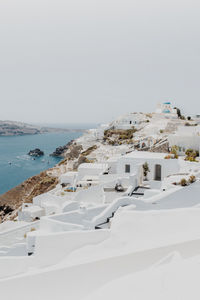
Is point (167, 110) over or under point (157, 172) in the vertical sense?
over

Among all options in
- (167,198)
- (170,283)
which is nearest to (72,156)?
(167,198)

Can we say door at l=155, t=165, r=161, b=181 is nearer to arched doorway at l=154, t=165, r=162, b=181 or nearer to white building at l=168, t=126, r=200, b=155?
arched doorway at l=154, t=165, r=162, b=181

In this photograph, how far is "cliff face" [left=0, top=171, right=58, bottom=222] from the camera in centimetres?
2756

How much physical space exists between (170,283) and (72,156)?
37.6 meters

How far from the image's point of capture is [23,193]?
33.5 meters

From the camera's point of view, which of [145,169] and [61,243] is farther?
[145,169]

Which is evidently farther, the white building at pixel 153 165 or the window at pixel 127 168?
the window at pixel 127 168

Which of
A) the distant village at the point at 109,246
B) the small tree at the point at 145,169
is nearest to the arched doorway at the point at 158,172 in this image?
the small tree at the point at 145,169

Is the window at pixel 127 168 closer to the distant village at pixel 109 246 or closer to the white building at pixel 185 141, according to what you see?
the distant village at pixel 109 246

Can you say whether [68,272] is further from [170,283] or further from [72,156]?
[72,156]

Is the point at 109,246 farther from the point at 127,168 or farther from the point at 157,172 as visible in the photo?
the point at 157,172

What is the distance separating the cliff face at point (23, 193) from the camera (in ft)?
90.4

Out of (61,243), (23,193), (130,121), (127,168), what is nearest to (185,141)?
(127,168)

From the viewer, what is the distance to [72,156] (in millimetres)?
41750
